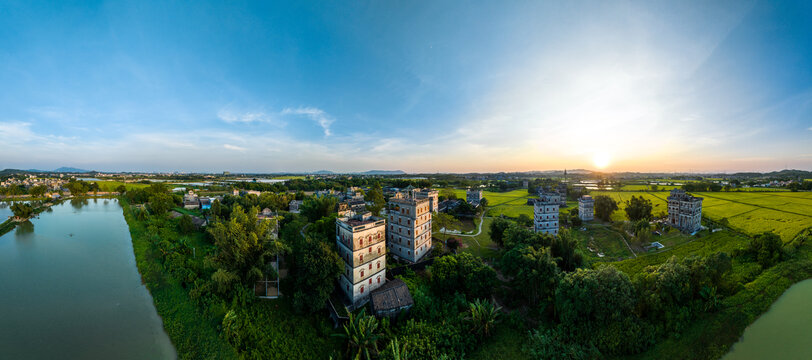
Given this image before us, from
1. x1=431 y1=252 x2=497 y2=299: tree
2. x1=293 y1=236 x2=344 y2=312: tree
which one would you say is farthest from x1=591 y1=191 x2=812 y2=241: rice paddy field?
x1=293 y1=236 x2=344 y2=312: tree

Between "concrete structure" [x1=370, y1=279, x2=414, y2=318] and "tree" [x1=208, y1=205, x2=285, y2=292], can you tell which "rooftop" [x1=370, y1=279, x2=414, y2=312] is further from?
"tree" [x1=208, y1=205, x2=285, y2=292]

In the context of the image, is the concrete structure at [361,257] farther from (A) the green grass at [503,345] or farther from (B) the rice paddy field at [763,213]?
(B) the rice paddy field at [763,213]

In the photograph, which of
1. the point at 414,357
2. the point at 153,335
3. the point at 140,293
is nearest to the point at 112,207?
the point at 140,293

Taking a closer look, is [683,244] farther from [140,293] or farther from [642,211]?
[140,293]

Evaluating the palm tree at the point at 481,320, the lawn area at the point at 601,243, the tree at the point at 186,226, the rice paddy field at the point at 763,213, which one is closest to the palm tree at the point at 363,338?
the palm tree at the point at 481,320

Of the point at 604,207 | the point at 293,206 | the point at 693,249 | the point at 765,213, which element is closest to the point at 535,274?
the point at 693,249

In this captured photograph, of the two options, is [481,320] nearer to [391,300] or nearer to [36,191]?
[391,300]
